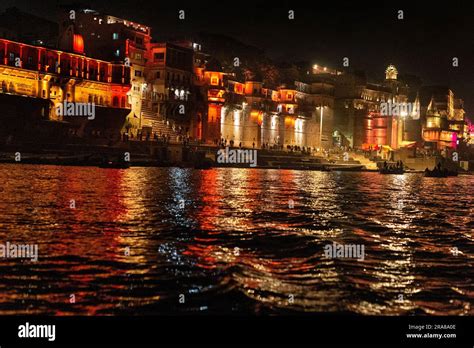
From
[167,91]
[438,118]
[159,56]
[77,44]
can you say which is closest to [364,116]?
[438,118]

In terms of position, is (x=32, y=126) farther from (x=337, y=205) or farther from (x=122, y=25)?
(x=337, y=205)

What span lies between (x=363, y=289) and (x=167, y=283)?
11.2ft

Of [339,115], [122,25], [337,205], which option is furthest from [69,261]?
[339,115]

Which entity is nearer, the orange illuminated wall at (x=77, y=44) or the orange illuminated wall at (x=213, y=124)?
the orange illuminated wall at (x=77, y=44)

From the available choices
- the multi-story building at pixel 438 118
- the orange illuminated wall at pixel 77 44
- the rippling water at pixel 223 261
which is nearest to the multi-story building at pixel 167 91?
the orange illuminated wall at pixel 77 44

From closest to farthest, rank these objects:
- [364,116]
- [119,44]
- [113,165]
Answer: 1. [113,165]
2. [119,44]
3. [364,116]

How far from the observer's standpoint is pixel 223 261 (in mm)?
12234

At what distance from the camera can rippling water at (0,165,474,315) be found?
903 cm

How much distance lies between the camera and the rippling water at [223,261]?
356 inches

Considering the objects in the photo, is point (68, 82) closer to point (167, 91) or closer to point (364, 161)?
point (167, 91)

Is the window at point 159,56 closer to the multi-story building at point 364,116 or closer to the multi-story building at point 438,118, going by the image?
the multi-story building at point 364,116

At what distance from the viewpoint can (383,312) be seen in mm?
8703

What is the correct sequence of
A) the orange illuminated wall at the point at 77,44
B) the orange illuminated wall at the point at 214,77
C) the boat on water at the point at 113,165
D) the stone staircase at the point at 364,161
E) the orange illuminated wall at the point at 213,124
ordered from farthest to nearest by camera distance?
the stone staircase at the point at 364,161, the orange illuminated wall at the point at 214,77, the orange illuminated wall at the point at 213,124, the orange illuminated wall at the point at 77,44, the boat on water at the point at 113,165

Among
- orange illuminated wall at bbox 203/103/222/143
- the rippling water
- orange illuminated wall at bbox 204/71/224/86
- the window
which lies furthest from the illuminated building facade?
the rippling water
